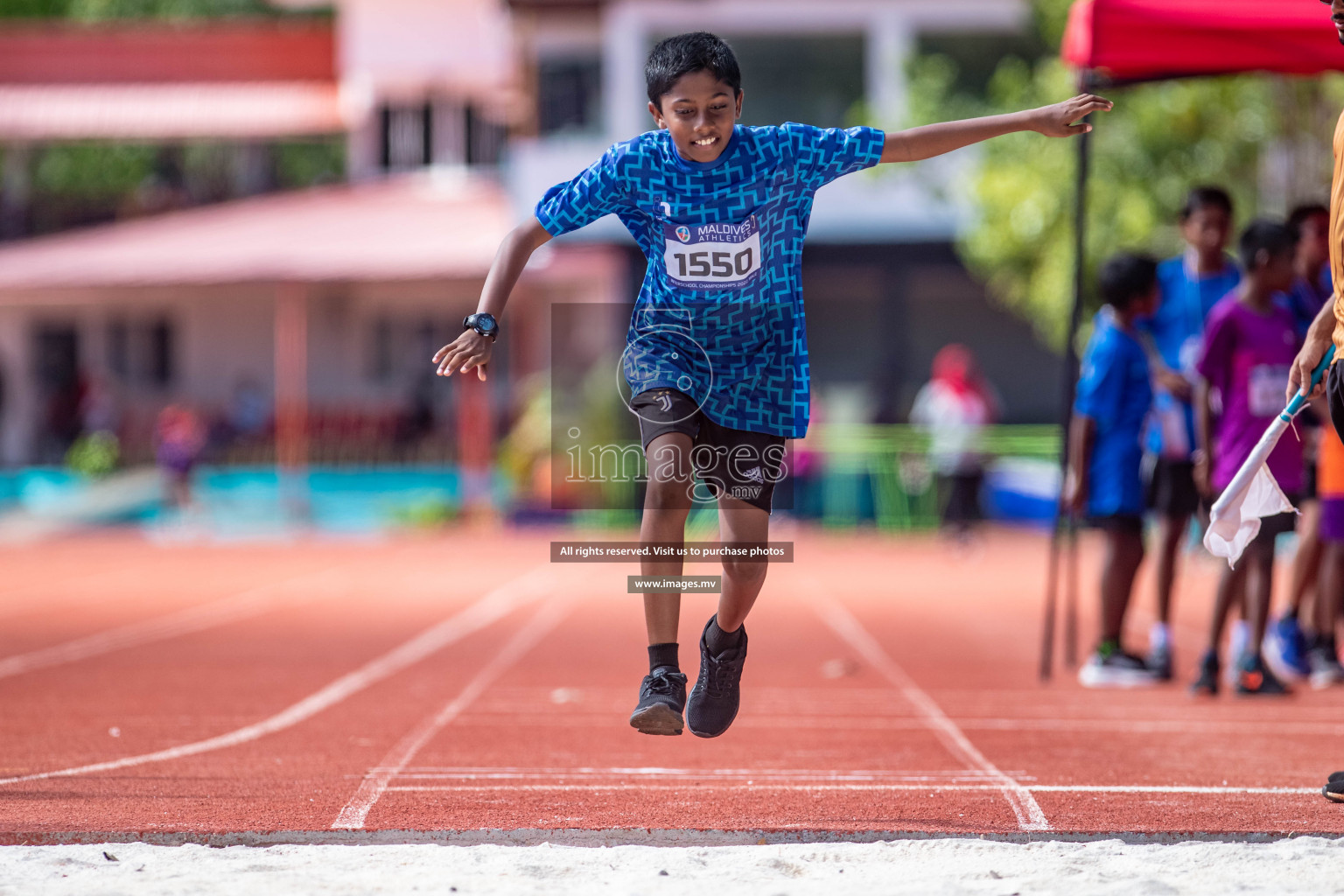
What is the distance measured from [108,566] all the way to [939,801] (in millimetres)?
13498

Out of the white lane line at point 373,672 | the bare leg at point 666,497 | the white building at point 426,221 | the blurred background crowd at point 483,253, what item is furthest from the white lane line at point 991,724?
the white building at point 426,221

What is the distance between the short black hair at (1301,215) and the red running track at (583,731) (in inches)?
86.6

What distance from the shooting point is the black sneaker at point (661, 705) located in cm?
423

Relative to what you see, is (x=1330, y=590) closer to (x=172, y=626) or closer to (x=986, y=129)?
(x=986, y=129)

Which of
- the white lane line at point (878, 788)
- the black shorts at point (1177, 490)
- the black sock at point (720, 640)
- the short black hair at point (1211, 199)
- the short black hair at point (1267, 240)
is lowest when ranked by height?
the white lane line at point (878, 788)

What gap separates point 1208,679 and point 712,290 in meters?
3.98

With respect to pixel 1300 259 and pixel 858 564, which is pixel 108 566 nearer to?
pixel 858 564

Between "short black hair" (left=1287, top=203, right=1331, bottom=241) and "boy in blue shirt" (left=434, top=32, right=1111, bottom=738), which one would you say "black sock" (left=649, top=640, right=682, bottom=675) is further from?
"short black hair" (left=1287, top=203, right=1331, bottom=241)

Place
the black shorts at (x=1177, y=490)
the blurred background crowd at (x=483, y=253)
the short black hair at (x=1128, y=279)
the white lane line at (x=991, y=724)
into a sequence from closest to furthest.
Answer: the white lane line at (x=991, y=724)
the short black hair at (x=1128, y=279)
the black shorts at (x=1177, y=490)
the blurred background crowd at (x=483, y=253)

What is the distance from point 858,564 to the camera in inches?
627

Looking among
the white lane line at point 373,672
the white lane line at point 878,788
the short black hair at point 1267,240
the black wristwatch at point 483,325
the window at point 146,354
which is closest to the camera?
the black wristwatch at point 483,325

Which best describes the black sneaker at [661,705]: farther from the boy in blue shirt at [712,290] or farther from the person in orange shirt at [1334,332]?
the person in orange shirt at [1334,332]

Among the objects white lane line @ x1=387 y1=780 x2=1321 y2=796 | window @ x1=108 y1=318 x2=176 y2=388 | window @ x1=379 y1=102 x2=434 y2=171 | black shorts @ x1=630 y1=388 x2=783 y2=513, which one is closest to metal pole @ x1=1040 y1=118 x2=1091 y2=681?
white lane line @ x1=387 y1=780 x2=1321 y2=796

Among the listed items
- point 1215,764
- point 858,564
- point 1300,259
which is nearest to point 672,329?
point 1215,764
